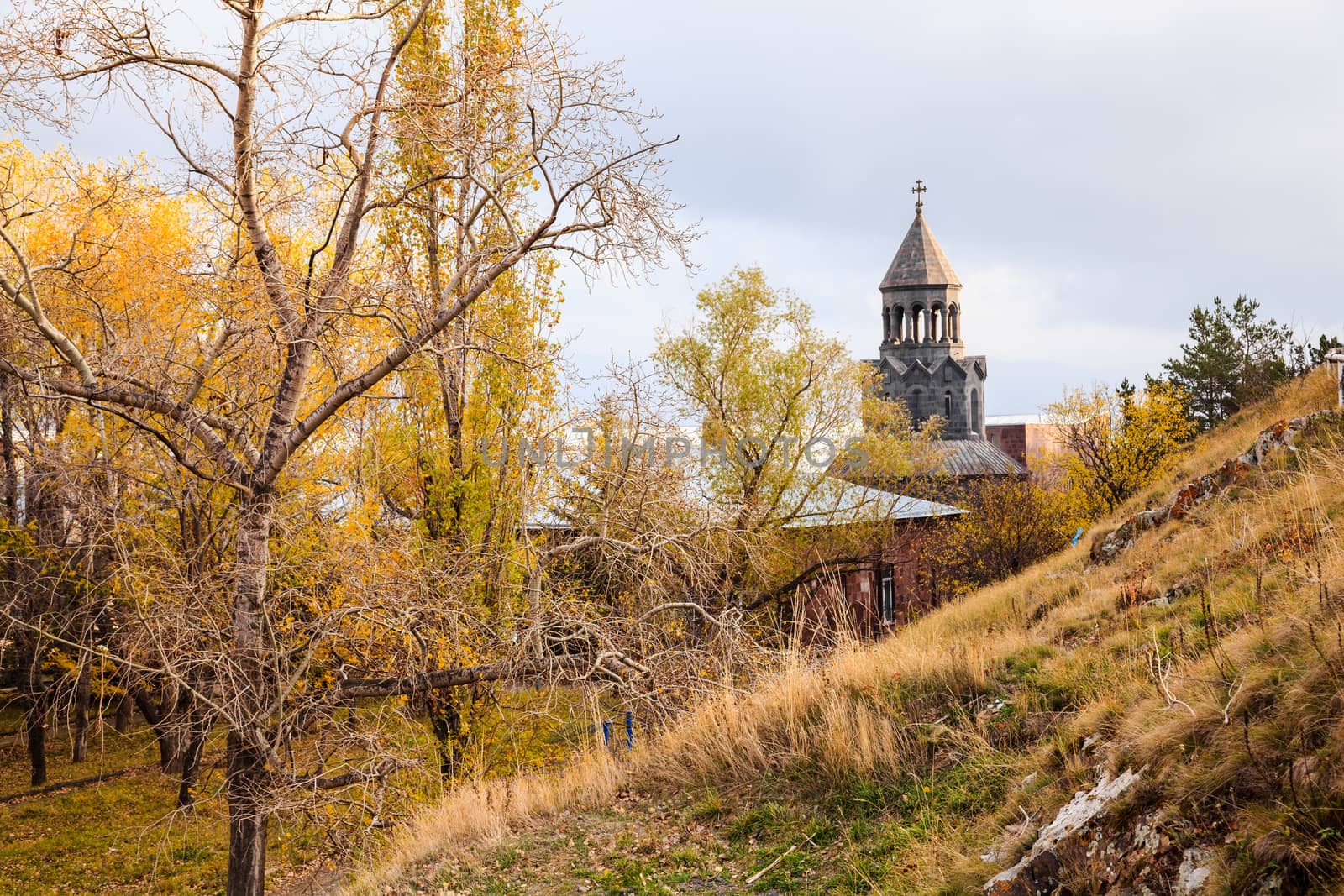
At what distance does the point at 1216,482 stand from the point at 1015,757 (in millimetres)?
6613

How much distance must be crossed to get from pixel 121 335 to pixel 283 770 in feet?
23.4

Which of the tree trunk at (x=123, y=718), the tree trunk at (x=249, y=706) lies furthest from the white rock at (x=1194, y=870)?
the tree trunk at (x=123, y=718)

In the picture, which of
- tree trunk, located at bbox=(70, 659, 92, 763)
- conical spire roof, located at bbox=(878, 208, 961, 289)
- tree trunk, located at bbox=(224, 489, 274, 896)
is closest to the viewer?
tree trunk, located at bbox=(224, 489, 274, 896)

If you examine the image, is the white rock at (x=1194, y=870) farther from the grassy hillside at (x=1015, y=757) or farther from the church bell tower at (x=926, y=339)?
the church bell tower at (x=926, y=339)

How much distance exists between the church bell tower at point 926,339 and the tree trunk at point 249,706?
48178 millimetres

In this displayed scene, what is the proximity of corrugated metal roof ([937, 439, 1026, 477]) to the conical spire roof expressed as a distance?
9.85 m

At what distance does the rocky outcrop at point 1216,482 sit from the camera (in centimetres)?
1003

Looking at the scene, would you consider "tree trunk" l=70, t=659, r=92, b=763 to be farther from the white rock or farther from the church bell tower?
the church bell tower

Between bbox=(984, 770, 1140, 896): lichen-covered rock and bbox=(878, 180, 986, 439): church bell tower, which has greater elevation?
bbox=(878, 180, 986, 439): church bell tower

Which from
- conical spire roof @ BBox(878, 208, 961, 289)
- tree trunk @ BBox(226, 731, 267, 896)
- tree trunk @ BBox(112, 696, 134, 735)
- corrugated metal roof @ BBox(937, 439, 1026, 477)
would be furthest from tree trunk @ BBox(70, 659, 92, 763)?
conical spire roof @ BBox(878, 208, 961, 289)

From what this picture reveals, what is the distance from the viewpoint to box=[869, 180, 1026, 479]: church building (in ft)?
183

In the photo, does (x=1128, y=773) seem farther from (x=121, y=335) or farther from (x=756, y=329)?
(x=756, y=329)

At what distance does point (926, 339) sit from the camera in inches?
2238

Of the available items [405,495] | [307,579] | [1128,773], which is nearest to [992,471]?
[405,495]
